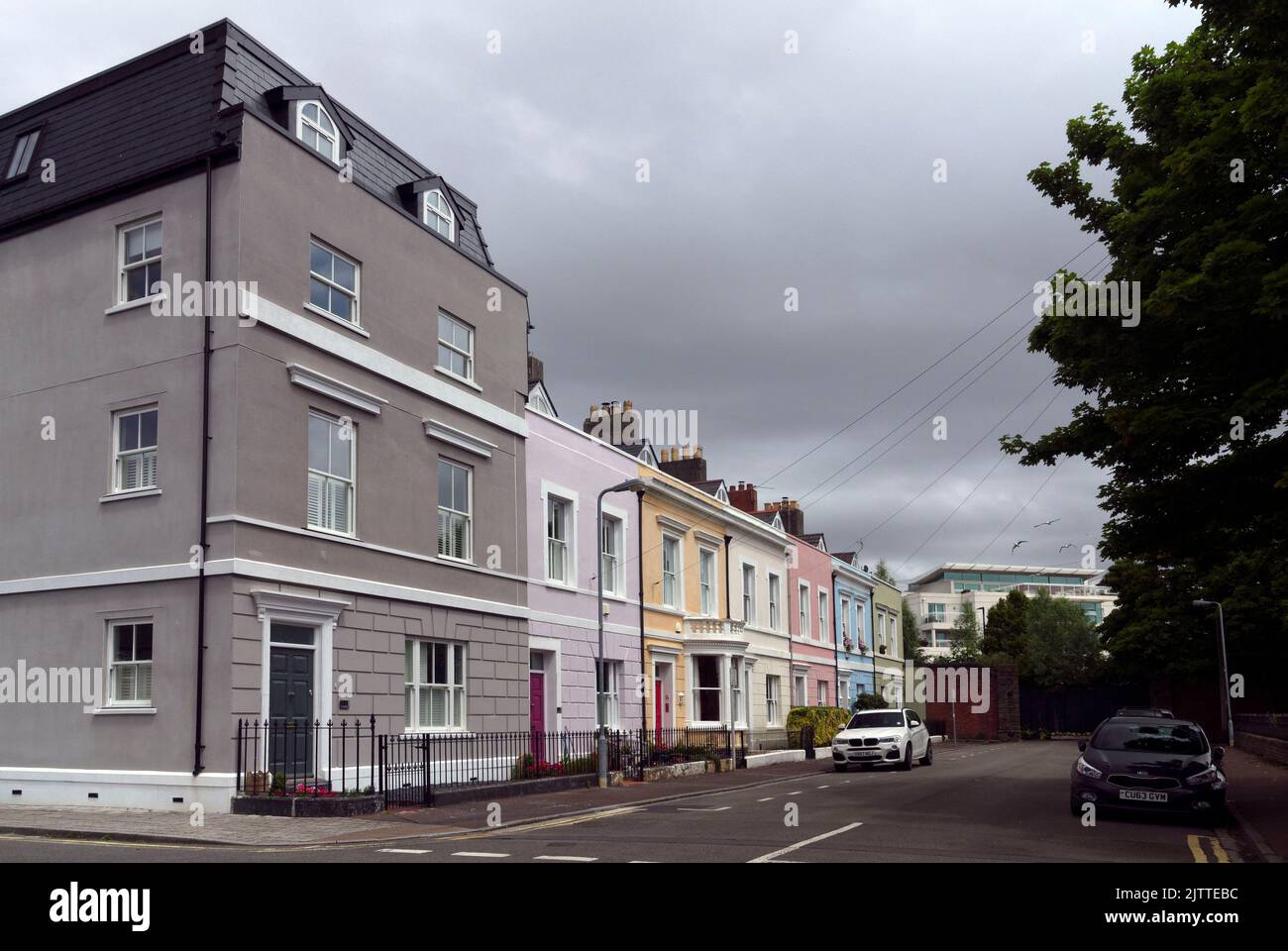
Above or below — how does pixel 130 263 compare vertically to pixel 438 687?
above

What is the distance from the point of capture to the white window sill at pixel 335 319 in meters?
19.7

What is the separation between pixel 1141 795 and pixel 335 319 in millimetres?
14697

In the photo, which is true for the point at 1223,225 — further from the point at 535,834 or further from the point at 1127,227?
the point at 535,834

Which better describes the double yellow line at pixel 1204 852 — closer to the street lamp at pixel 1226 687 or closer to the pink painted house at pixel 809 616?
the pink painted house at pixel 809 616

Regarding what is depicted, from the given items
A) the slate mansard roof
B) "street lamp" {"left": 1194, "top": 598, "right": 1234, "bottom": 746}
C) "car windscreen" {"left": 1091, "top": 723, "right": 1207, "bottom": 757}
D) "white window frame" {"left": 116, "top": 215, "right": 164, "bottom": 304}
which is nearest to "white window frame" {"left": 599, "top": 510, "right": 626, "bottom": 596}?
the slate mansard roof

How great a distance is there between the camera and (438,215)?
2458 cm

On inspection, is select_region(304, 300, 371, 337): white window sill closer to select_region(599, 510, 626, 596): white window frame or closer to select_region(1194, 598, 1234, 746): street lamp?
select_region(599, 510, 626, 596): white window frame

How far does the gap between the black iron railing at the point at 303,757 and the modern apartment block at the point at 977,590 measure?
12314 cm

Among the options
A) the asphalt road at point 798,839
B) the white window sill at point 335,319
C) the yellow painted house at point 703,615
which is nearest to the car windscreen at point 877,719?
the yellow painted house at point 703,615

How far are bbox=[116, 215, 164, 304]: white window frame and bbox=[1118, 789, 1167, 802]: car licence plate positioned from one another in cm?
1680

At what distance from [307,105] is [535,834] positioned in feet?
44.3

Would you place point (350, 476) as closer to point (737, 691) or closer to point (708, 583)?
point (708, 583)

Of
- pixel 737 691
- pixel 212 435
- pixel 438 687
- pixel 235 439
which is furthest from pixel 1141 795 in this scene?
pixel 737 691
